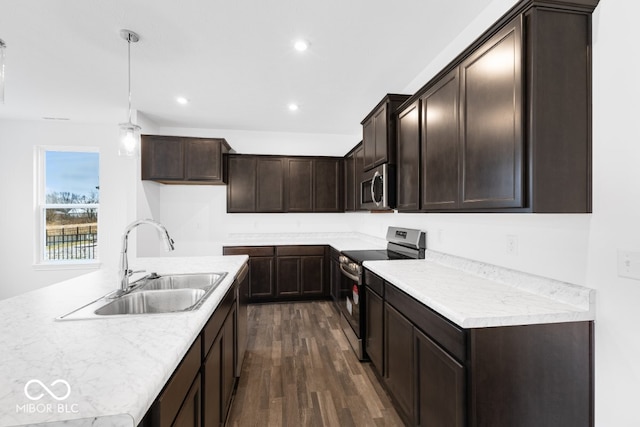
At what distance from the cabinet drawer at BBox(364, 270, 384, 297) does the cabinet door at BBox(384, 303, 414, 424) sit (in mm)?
136

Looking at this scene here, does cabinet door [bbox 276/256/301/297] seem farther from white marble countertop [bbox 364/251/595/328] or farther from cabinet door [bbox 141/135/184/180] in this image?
white marble countertop [bbox 364/251/595/328]

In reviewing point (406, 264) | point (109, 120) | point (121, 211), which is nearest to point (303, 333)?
point (406, 264)

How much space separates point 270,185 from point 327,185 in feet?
3.01

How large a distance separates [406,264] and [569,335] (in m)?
1.17

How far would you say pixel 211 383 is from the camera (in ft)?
4.55

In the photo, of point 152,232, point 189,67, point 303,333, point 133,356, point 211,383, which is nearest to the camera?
point 133,356

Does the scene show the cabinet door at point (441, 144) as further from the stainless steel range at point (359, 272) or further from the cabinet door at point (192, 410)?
the cabinet door at point (192, 410)

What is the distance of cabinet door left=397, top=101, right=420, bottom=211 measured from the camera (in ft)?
7.07

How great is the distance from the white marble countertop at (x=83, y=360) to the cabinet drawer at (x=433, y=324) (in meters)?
1.09

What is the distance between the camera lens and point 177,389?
93 centimetres

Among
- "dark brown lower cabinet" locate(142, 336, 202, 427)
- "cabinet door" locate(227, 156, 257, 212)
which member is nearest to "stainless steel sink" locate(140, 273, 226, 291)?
"dark brown lower cabinet" locate(142, 336, 202, 427)

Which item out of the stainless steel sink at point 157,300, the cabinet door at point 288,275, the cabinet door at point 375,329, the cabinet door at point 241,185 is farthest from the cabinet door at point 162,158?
the cabinet door at point 375,329

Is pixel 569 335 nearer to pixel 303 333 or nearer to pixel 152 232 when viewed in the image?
pixel 303 333

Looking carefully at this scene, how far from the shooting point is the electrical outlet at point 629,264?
1.11m
